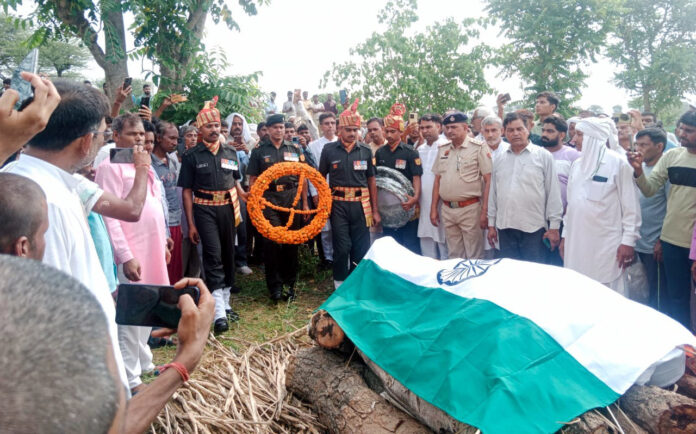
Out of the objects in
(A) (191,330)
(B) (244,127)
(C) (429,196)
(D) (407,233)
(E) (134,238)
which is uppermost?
(A) (191,330)

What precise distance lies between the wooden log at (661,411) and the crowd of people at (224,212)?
1911mm

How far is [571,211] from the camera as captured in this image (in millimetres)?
4520

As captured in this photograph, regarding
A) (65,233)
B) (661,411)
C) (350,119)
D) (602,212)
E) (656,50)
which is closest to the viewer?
(65,233)

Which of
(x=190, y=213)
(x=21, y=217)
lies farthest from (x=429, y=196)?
(x=21, y=217)

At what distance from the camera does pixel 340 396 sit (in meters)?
2.87

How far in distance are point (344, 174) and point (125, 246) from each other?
2.86m

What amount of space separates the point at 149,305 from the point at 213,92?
7.09 m

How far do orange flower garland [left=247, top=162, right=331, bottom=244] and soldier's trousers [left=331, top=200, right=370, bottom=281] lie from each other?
220mm

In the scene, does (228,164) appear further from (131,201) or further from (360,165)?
(131,201)

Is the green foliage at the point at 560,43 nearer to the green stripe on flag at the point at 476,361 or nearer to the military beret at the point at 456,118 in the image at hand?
the military beret at the point at 456,118

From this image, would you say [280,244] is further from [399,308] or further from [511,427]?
[511,427]

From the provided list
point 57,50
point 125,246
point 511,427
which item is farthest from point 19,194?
point 57,50

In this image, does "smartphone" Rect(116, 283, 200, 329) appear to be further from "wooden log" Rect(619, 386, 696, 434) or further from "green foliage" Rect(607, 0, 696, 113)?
"green foliage" Rect(607, 0, 696, 113)

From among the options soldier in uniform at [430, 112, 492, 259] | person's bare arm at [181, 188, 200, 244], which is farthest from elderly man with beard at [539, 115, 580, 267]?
person's bare arm at [181, 188, 200, 244]
